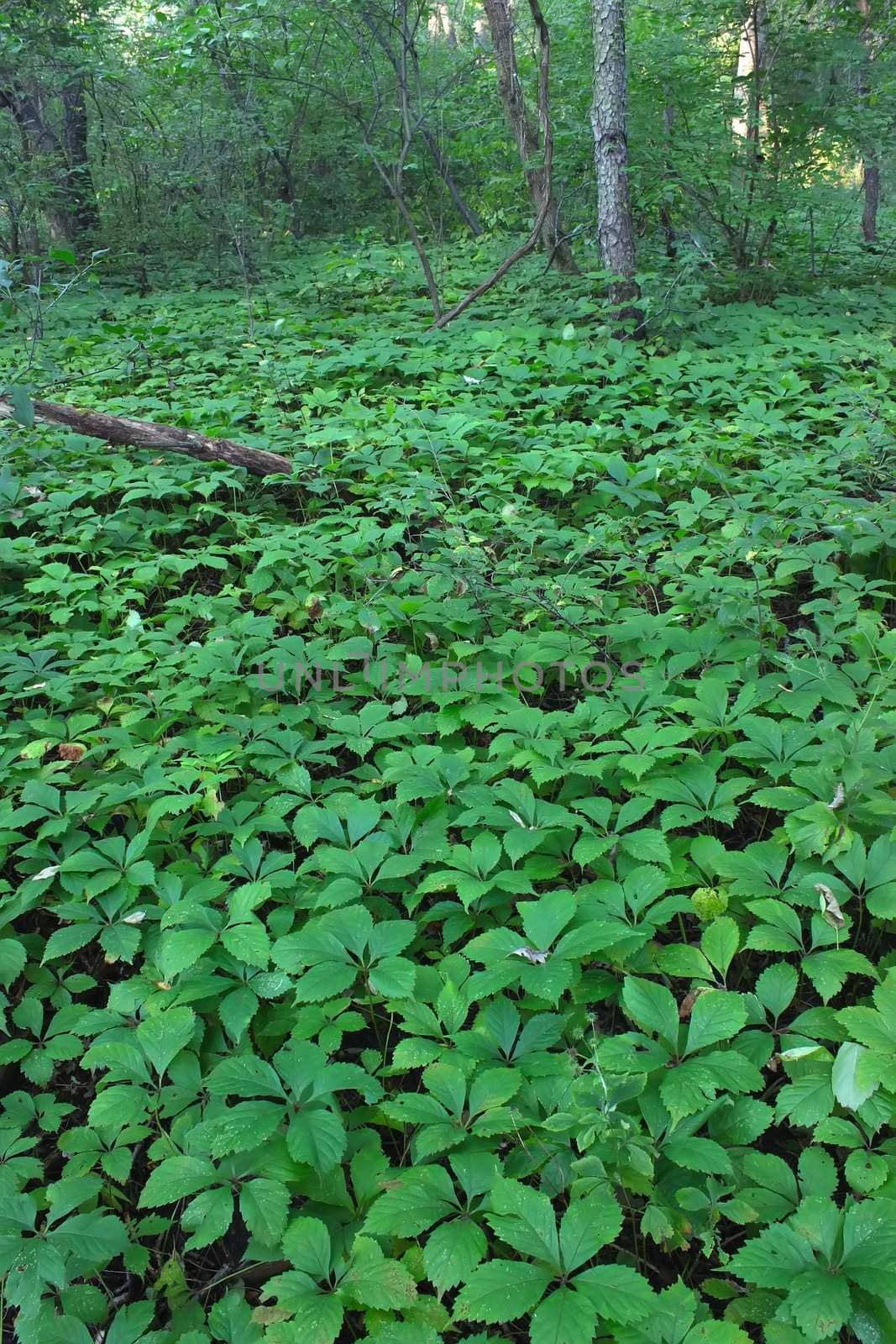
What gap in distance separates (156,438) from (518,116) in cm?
534

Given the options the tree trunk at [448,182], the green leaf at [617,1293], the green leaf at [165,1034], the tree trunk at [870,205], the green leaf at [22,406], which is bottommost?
the green leaf at [617,1293]

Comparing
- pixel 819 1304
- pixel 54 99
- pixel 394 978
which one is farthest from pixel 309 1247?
pixel 54 99

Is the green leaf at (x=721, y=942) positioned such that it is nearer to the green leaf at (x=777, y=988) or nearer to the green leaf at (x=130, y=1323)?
the green leaf at (x=777, y=988)

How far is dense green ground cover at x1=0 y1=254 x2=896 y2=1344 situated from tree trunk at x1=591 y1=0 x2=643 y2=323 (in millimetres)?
3073

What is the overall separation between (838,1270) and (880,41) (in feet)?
32.6

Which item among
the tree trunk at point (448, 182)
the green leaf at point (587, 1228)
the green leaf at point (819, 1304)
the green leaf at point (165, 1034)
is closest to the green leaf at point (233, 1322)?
the green leaf at point (165, 1034)

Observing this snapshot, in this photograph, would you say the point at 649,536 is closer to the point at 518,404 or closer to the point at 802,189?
the point at 518,404

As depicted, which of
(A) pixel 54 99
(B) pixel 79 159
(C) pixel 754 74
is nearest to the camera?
(C) pixel 754 74

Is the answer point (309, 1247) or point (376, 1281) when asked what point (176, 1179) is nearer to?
point (309, 1247)

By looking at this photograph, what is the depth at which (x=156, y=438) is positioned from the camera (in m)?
4.61

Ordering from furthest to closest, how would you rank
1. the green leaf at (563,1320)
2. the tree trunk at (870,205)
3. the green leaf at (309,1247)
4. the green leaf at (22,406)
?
the tree trunk at (870,205) → the green leaf at (22,406) → the green leaf at (309,1247) → the green leaf at (563,1320)

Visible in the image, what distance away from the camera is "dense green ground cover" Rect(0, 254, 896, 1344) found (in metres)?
1.38

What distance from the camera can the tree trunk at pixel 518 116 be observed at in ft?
23.4

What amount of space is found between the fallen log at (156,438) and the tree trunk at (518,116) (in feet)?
13.7
